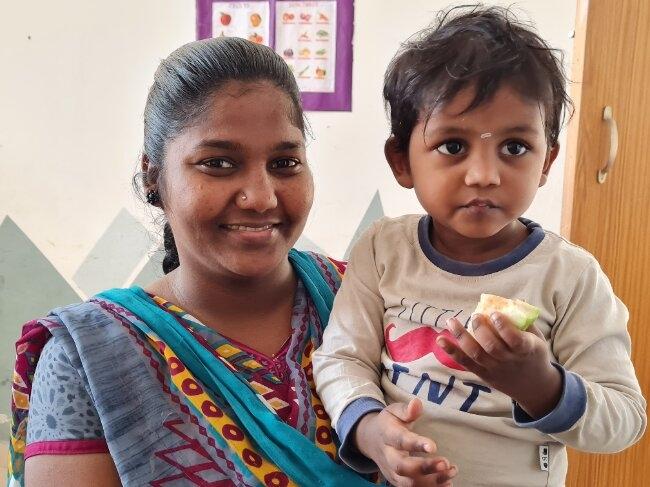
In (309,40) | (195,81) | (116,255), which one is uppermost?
(309,40)

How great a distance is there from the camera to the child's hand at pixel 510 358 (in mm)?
674

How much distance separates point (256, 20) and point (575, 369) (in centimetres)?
191

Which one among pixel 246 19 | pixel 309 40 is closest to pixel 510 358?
pixel 309 40

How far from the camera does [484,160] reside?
2.94ft

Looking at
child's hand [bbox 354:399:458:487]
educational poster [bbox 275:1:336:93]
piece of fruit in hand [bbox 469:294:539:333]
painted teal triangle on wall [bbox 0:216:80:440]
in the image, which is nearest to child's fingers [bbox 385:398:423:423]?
child's hand [bbox 354:399:458:487]

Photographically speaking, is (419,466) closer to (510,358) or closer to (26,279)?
(510,358)

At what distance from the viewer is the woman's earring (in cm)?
112

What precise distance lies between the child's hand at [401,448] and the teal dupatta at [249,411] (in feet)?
0.35

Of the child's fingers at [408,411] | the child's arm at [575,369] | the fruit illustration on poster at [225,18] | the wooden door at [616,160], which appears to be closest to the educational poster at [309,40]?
the fruit illustration on poster at [225,18]

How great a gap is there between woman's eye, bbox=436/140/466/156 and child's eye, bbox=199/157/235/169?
327 mm

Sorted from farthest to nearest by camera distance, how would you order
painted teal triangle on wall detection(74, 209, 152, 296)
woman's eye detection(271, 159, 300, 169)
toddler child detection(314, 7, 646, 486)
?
painted teal triangle on wall detection(74, 209, 152, 296), woman's eye detection(271, 159, 300, 169), toddler child detection(314, 7, 646, 486)

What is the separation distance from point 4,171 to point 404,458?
237 centimetres

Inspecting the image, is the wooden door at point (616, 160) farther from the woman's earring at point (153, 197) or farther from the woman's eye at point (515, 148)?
the woman's earring at point (153, 197)

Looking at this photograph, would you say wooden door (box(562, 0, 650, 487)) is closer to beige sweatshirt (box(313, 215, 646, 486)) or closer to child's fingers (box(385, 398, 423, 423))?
beige sweatshirt (box(313, 215, 646, 486))
